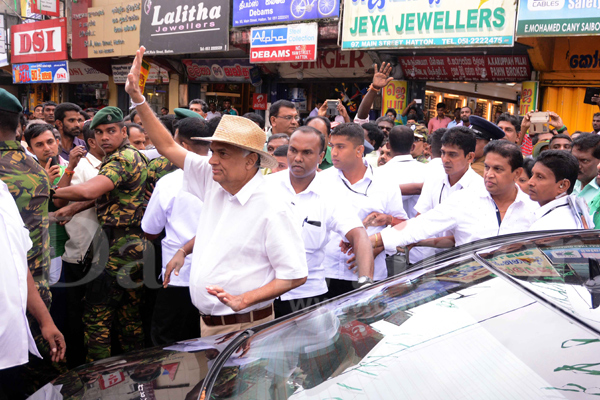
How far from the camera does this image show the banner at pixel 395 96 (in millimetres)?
12281

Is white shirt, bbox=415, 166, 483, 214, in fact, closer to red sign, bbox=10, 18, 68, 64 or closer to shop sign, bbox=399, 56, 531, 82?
shop sign, bbox=399, 56, 531, 82

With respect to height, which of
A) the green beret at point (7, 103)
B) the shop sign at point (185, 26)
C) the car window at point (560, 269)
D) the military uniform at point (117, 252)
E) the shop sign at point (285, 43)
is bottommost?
the military uniform at point (117, 252)

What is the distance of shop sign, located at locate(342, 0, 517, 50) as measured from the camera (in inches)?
348

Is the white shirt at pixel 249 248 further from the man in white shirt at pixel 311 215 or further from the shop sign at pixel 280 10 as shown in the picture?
the shop sign at pixel 280 10

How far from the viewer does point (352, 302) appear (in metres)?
2.15

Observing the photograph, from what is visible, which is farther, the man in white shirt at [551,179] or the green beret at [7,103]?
the man in white shirt at [551,179]

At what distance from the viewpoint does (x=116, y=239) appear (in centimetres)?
402

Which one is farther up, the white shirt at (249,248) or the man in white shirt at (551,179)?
the man in white shirt at (551,179)

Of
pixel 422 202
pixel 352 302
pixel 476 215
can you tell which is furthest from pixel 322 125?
pixel 352 302

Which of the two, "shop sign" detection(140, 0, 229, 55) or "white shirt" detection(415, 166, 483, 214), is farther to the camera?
"shop sign" detection(140, 0, 229, 55)

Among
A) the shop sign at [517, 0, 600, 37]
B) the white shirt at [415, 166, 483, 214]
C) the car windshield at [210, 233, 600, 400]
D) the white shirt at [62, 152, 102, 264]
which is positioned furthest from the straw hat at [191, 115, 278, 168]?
the shop sign at [517, 0, 600, 37]

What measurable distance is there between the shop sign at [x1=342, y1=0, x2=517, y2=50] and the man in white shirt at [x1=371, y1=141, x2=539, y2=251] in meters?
6.21

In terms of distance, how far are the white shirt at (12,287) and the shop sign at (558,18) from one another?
27.1 feet

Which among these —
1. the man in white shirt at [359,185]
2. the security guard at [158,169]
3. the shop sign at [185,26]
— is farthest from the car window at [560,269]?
the shop sign at [185,26]
